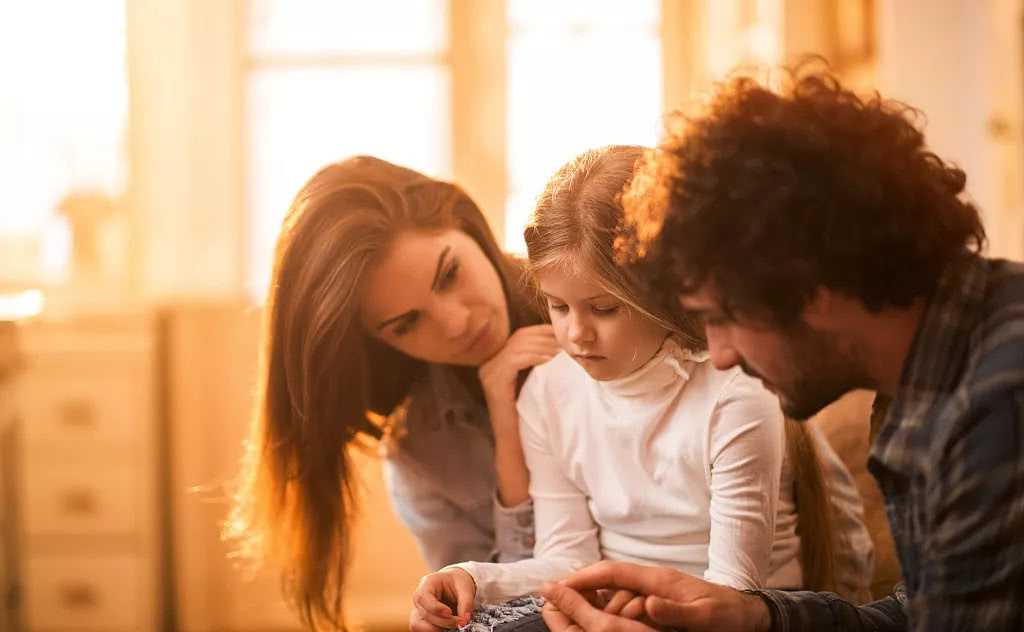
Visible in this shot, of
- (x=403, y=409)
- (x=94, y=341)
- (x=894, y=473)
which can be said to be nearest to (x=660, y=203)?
(x=894, y=473)

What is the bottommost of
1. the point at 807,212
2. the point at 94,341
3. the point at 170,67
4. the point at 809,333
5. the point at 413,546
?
the point at 413,546

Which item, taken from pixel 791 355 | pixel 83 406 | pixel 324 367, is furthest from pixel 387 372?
pixel 83 406

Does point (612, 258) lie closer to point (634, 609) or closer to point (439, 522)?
point (634, 609)

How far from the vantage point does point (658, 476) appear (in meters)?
1.39

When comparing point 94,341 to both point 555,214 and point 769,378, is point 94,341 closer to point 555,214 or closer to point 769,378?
point 555,214

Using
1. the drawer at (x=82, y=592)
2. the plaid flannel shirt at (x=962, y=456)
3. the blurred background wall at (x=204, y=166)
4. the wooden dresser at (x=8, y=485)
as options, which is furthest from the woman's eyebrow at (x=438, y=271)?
the drawer at (x=82, y=592)

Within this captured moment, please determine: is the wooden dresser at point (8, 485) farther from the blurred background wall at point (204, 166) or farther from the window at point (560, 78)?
the window at point (560, 78)

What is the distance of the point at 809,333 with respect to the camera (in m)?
0.94

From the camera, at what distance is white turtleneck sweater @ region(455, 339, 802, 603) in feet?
4.18

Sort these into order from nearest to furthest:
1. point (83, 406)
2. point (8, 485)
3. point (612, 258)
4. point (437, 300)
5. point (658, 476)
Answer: point (612, 258)
point (658, 476)
point (437, 300)
point (8, 485)
point (83, 406)

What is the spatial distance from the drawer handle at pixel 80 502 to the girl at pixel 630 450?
74.5 inches

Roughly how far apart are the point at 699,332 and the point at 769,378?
0.37 m

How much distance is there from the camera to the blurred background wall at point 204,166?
298 cm

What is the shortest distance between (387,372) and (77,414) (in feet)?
5.28
